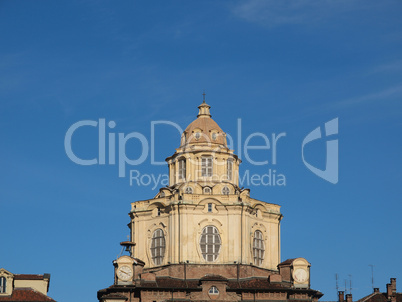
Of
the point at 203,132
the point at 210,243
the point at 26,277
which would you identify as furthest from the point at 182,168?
the point at 26,277

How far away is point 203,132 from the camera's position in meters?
153

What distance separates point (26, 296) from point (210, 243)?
81.5 feet

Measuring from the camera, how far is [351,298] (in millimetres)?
157375

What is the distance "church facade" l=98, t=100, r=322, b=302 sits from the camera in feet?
450

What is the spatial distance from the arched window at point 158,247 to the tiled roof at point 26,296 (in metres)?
18.4

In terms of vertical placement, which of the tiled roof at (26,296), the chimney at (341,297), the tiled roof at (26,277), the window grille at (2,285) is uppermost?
the chimney at (341,297)

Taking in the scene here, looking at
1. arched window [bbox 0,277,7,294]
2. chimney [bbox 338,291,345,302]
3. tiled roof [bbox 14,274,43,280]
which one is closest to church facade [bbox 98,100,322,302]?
tiled roof [bbox 14,274,43,280]

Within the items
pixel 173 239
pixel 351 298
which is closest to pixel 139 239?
pixel 173 239

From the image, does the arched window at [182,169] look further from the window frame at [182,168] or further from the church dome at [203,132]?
the church dome at [203,132]

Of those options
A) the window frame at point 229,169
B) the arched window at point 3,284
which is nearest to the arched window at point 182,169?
the window frame at point 229,169

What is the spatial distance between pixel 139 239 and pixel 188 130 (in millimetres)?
16095

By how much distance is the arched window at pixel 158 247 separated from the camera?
146087 millimetres

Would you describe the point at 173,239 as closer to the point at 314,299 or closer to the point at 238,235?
the point at 238,235

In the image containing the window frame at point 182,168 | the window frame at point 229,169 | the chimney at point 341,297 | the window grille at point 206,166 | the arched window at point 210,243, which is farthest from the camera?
the chimney at point 341,297
